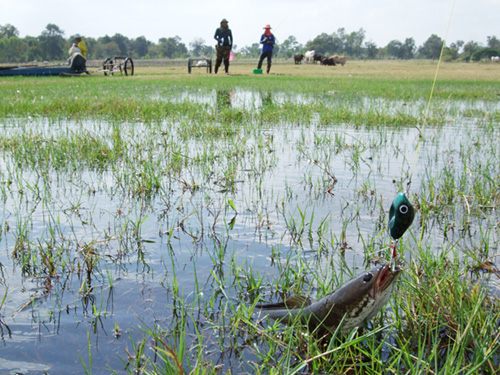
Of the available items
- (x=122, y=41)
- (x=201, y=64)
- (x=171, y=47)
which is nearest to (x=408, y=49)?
(x=171, y=47)

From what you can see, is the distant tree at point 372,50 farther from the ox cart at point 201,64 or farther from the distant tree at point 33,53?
the ox cart at point 201,64

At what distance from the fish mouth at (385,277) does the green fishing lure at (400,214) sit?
0.50ft

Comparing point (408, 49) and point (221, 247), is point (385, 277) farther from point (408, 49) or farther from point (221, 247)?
point (408, 49)

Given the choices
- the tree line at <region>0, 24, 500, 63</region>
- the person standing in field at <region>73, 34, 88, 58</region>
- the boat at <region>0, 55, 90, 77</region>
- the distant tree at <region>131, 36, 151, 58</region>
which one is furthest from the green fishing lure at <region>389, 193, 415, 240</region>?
the distant tree at <region>131, 36, 151, 58</region>

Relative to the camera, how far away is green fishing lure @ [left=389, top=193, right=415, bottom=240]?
1.99m

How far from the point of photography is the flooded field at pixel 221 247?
7.77 ft

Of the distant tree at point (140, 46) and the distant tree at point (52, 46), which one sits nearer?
the distant tree at point (52, 46)

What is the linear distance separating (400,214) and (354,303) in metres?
0.51

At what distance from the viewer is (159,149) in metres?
6.70

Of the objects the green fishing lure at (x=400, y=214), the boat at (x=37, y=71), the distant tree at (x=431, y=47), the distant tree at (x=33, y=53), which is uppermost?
the distant tree at (x=431, y=47)

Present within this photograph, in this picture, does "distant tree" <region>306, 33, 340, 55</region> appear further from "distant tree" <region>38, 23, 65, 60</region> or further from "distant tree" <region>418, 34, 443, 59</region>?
"distant tree" <region>38, 23, 65, 60</region>

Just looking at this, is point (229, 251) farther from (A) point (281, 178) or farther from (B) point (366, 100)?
(B) point (366, 100)

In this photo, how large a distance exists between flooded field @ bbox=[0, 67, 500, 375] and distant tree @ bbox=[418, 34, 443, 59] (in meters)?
188

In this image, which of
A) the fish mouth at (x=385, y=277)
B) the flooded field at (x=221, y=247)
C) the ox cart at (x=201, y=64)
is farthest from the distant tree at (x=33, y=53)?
the fish mouth at (x=385, y=277)
